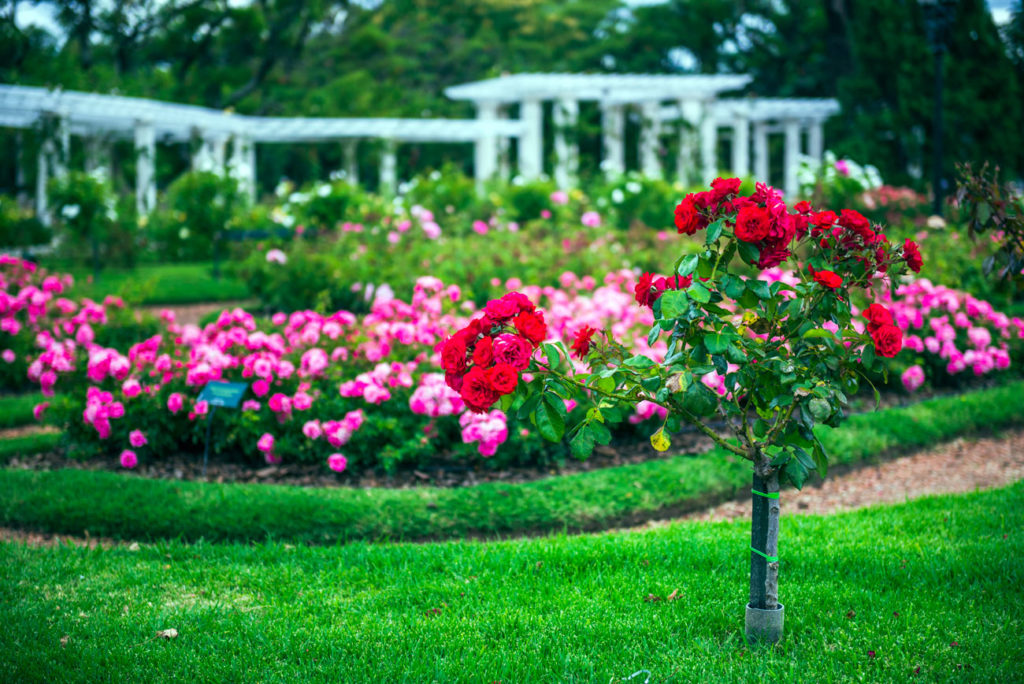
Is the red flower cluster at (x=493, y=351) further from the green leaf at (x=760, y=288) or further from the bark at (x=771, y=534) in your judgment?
the bark at (x=771, y=534)

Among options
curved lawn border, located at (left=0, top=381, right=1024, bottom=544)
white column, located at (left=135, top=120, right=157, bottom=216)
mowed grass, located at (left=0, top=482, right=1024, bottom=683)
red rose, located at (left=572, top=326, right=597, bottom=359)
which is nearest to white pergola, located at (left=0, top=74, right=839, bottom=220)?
white column, located at (left=135, top=120, right=157, bottom=216)

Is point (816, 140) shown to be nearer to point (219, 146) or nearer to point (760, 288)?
point (219, 146)

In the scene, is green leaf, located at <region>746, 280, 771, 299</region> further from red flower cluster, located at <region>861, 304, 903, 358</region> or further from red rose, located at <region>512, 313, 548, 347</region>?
red rose, located at <region>512, 313, 548, 347</region>

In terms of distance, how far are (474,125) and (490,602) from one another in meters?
21.3

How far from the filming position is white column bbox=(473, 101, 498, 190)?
2347 cm

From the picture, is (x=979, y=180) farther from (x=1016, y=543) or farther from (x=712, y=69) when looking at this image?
(x=712, y=69)

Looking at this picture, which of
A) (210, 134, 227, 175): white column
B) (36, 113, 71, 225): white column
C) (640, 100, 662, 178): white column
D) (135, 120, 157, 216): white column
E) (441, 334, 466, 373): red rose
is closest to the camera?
(441, 334, 466, 373): red rose

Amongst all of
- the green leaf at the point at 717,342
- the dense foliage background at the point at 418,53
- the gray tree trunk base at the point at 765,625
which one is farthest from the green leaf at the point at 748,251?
the dense foliage background at the point at 418,53

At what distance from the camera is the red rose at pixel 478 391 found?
2.32m

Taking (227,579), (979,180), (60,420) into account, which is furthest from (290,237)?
(979,180)

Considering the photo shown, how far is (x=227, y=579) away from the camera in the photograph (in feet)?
11.4

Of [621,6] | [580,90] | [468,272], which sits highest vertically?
[621,6]

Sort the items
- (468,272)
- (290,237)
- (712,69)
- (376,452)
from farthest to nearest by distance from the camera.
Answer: (712,69)
(290,237)
(468,272)
(376,452)

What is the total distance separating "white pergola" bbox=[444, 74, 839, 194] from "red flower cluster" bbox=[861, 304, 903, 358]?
14448 millimetres
